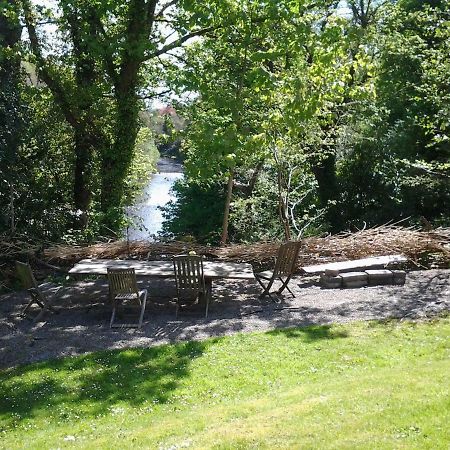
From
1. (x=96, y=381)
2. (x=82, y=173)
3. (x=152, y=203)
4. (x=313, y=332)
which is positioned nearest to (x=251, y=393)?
(x=96, y=381)

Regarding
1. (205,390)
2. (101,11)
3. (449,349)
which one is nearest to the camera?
(205,390)

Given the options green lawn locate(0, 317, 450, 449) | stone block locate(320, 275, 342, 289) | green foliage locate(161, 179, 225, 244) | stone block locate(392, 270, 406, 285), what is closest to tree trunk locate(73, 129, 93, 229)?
green foliage locate(161, 179, 225, 244)

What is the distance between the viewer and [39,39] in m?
16.4

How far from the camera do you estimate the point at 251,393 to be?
660 cm

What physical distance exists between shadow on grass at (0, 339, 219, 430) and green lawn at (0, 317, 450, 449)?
15 mm

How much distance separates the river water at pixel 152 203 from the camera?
74.0 ft

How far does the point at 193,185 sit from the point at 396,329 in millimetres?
12866

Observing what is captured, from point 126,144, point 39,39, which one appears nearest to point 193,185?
point 126,144

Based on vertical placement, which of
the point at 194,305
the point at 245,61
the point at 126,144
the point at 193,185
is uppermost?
the point at 245,61

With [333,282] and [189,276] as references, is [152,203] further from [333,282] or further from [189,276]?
[189,276]

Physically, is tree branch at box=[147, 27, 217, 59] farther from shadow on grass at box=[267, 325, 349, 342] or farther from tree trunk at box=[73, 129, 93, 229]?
shadow on grass at box=[267, 325, 349, 342]

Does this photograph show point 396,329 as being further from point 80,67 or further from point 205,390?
point 80,67

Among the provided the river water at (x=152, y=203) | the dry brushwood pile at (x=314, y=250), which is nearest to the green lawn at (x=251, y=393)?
the dry brushwood pile at (x=314, y=250)

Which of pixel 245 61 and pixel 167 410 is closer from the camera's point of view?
pixel 167 410
